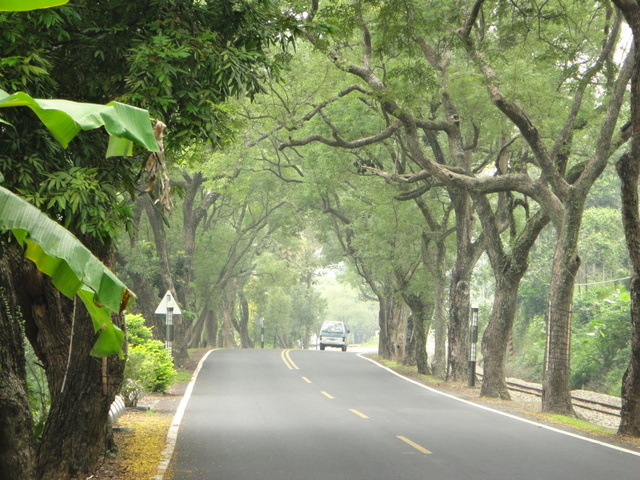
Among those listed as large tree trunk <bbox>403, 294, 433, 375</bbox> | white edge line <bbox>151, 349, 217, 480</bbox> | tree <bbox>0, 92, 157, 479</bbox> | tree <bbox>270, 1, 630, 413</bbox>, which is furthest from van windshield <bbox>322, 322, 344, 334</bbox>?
tree <bbox>0, 92, 157, 479</bbox>

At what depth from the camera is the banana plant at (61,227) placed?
420 cm

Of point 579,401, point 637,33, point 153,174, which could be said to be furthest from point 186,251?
point 153,174

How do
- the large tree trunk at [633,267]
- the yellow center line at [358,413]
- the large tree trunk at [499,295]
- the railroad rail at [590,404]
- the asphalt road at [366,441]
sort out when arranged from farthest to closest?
the railroad rail at [590,404] → the large tree trunk at [499,295] → the yellow center line at [358,413] → the large tree trunk at [633,267] → the asphalt road at [366,441]

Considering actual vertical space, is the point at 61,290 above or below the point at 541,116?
below

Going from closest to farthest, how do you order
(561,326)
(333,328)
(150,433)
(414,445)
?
(414,445), (150,433), (561,326), (333,328)

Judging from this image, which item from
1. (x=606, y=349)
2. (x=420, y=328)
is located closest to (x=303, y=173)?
(x=420, y=328)

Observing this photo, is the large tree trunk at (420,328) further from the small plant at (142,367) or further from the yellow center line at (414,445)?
the yellow center line at (414,445)

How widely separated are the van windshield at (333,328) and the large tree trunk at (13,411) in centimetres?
4592

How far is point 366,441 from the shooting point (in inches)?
513

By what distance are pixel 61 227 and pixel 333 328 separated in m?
49.8

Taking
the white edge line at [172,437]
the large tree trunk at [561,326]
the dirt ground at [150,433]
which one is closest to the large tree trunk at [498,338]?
the dirt ground at [150,433]

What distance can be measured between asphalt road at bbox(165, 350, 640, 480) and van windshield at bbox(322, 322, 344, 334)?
30.5 meters

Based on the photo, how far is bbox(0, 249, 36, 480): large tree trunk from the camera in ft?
24.0

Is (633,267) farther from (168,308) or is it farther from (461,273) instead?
(168,308)
